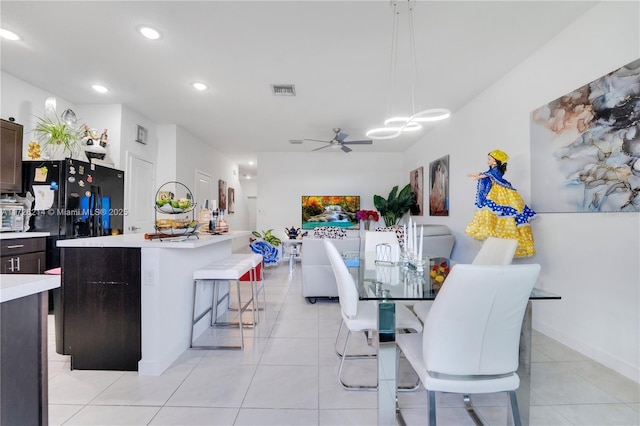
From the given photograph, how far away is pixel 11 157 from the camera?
3086mm

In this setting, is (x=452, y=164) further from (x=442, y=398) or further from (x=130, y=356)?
(x=130, y=356)

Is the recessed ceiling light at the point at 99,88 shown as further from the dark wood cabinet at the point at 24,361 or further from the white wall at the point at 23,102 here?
the dark wood cabinet at the point at 24,361

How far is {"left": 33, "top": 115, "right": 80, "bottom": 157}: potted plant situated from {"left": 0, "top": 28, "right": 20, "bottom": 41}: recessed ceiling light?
3.23ft

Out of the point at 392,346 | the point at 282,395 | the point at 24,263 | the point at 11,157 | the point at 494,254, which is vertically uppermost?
the point at 11,157

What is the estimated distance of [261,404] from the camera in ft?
5.46

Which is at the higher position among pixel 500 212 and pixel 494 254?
pixel 500 212

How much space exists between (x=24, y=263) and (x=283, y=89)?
3408 millimetres

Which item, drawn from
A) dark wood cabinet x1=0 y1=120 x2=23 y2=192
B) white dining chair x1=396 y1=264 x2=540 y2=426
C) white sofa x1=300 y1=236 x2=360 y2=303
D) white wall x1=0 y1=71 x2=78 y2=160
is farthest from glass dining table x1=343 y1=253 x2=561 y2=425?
white wall x1=0 y1=71 x2=78 y2=160

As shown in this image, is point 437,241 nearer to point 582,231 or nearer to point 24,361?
point 582,231

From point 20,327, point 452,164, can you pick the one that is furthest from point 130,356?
point 452,164

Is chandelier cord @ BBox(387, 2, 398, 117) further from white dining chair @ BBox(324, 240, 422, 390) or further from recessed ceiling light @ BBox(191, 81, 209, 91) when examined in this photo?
recessed ceiling light @ BBox(191, 81, 209, 91)

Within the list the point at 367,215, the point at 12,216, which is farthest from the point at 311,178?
the point at 12,216

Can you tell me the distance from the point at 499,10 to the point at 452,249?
304 centimetres

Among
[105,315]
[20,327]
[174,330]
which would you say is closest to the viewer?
[20,327]
